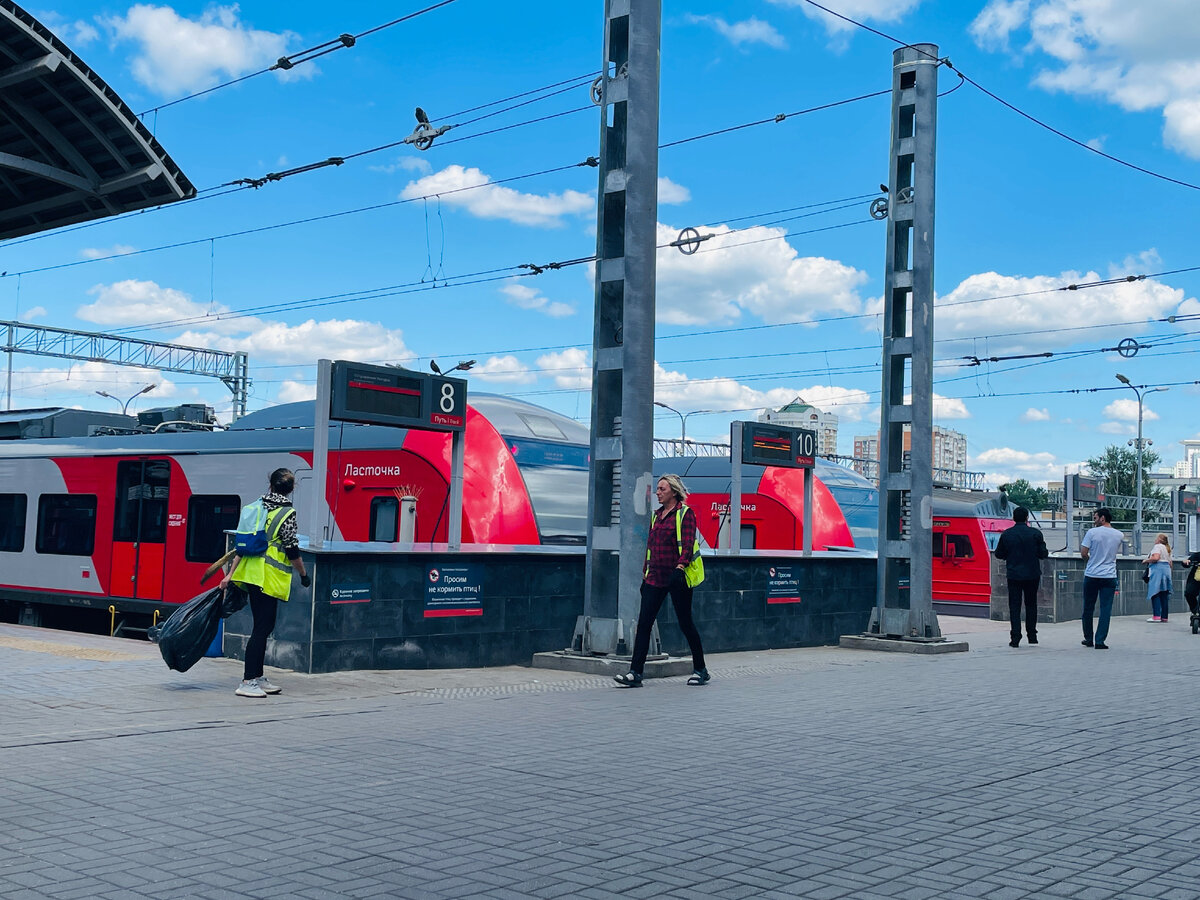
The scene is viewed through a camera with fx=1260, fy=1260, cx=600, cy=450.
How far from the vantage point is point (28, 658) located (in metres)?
11.3

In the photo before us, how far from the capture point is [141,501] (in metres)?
18.1

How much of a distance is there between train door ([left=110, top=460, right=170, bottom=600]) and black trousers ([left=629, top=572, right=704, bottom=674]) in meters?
9.35

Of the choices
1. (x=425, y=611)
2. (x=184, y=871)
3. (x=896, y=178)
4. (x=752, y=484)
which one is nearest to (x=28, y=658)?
(x=425, y=611)

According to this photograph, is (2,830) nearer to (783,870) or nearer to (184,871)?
(184,871)

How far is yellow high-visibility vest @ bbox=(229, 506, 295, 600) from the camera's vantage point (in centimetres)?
941

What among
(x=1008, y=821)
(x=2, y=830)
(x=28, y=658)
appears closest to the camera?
(x=2, y=830)

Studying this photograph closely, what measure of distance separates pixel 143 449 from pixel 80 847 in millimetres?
14631

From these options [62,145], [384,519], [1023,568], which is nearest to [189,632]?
[62,145]

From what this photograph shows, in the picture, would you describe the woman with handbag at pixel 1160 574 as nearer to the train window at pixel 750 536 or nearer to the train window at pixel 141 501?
the train window at pixel 750 536

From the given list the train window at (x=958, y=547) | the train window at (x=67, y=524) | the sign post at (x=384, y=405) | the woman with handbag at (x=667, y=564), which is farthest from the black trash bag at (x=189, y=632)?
the train window at (x=958, y=547)

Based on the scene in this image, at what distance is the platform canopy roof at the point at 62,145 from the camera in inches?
314

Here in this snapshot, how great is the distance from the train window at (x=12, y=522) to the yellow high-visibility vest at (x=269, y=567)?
40.3 feet

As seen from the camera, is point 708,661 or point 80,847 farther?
point 708,661

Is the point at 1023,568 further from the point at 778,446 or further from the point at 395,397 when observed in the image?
the point at 395,397
